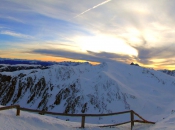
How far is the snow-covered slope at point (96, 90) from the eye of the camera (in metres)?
49.4

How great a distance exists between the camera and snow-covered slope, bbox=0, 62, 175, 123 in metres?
49.4

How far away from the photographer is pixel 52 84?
75.3 m

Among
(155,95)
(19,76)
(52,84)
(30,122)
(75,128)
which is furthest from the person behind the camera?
(19,76)

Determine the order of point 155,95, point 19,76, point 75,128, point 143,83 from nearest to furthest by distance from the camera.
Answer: point 75,128
point 155,95
point 143,83
point 19,76

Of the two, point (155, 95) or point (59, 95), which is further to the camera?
point (59, 95)

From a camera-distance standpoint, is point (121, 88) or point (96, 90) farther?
point (96, 90)

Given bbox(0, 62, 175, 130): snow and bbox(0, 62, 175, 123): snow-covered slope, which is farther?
bbox(0, 62, 175, 123): snow-covered slope

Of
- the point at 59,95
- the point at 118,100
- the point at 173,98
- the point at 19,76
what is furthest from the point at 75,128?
the point at 19,76

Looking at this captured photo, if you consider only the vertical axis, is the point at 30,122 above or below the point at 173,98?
above

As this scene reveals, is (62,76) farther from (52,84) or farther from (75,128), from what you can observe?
(75,128)

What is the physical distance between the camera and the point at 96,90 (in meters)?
57.0

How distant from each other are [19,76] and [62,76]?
964 inches

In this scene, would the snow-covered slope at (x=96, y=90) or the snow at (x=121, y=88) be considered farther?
the snow-covered slope at (x=96, y=90)

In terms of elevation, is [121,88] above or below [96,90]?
above
